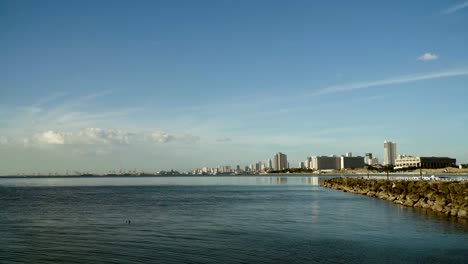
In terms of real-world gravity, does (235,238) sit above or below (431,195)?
below

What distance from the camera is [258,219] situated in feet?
123

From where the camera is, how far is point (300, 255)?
850 inches

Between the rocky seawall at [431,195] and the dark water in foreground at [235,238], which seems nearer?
the dark water in foreground at [235,238]

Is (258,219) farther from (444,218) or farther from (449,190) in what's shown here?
(449,190)

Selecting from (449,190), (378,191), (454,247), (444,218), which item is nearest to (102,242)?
(454,247)

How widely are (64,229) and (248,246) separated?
14.7 metres

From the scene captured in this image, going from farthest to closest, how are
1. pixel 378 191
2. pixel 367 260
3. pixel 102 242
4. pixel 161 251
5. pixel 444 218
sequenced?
pixel 378 191
pixel 444 218
pixel 102 242
pixel 161 251
pixel 367 260

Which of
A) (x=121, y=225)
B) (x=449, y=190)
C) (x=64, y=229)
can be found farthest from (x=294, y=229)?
(x=449, y=190)

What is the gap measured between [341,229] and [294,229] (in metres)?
3.17

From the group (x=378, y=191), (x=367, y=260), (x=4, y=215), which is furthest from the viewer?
(x=378, y=191)

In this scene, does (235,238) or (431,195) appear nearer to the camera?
(235,238)

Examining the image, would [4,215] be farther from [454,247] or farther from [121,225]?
[454,247]

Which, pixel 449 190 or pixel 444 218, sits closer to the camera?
pixel 444 218

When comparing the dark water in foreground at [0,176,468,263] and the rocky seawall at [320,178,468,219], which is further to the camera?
the rocky seawall at [320,178,468,219]
